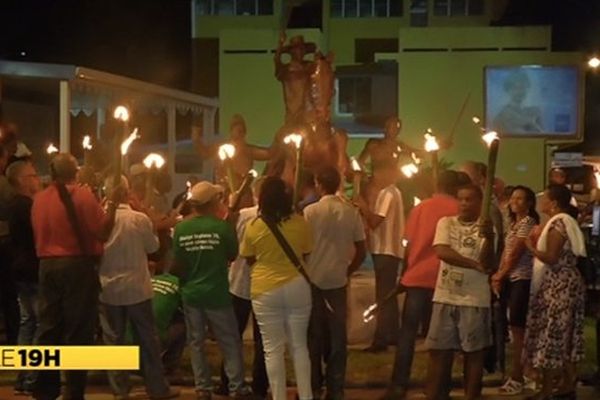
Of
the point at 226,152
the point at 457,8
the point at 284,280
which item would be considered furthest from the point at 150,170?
the point at 457,8

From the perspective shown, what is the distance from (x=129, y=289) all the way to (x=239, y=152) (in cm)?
238

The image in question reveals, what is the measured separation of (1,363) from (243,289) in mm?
2224

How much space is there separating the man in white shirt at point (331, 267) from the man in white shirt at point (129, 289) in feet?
4.57

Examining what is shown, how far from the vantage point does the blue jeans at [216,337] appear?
29.8 feet

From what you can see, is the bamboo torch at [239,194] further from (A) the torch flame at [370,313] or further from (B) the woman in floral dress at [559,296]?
(B) the woman in floral dress at [559,296]

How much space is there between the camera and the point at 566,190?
929cm

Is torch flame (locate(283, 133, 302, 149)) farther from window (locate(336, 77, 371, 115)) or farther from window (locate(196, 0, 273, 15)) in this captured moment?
window (locate(196, 0, 273, 15))

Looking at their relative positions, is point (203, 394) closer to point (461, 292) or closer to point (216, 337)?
point (216, 337)

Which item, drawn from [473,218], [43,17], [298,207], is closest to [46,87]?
[298,207]

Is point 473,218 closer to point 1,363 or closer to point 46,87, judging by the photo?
point 1,363

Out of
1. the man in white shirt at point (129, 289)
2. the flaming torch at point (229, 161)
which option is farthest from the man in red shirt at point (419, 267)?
the man in white shirt at point (129, 289)

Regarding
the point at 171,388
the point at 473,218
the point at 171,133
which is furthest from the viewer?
the point at 171,133

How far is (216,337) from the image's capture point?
9.15m

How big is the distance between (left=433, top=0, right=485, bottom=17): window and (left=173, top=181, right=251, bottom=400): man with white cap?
3523 cm
